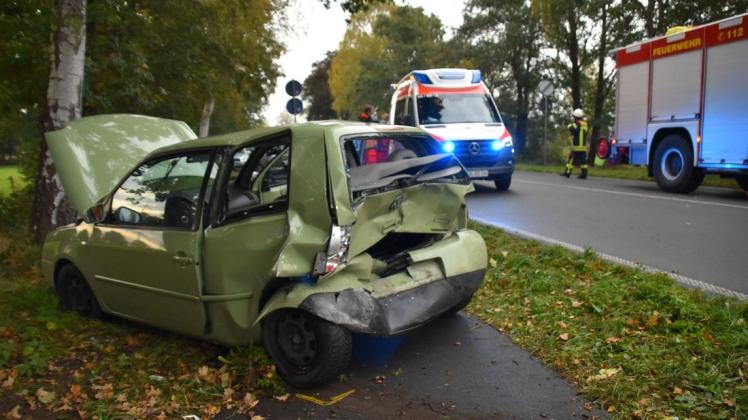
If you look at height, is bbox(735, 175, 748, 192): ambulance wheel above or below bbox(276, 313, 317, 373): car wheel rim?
above

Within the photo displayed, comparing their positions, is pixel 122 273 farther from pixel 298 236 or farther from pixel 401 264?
pixel 401 264

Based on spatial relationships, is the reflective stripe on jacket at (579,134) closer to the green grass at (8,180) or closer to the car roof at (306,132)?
the car roof at (306,132)

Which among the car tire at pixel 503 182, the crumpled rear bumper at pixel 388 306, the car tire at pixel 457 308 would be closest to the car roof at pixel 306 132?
the crumpled rear bumper at pixel 388 306

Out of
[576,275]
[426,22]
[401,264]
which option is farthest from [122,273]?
[426,22]

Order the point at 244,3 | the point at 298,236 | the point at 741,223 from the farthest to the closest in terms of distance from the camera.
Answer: the point at 244,3
the point at 741,223
the point at 298,236

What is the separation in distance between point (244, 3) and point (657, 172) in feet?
30.8

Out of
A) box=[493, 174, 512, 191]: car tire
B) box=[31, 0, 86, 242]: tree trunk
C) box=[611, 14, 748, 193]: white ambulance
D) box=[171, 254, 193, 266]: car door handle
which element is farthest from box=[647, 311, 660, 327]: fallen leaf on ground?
box=[611, 14, 748, 193]: white ambulance

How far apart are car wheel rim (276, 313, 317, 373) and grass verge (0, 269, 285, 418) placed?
0.21 meters

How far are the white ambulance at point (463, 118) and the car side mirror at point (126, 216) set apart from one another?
7.61m

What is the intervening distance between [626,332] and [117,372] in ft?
11.5

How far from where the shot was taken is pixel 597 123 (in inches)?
1035

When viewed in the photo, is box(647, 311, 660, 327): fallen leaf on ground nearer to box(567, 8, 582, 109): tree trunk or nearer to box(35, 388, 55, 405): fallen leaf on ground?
box(35, 388, 55, 405): fallen leaf on ground

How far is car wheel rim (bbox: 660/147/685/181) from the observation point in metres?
12.2

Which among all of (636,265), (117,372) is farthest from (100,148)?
(636,265)
